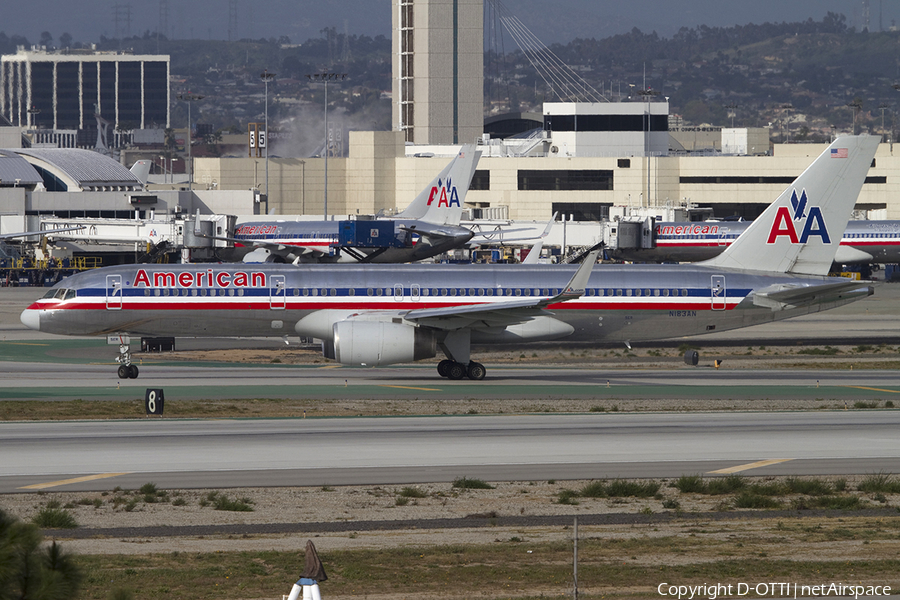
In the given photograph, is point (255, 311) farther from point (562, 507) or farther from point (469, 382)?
point (562, 507)

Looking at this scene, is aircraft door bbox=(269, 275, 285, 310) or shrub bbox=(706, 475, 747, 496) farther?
aircraft door bbox=(269, 275, 285, 310)

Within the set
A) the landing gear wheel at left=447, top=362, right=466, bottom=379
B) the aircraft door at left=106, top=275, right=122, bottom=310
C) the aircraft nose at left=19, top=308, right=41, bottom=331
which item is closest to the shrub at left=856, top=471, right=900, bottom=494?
the landing gear wheel at left=447, top=362, right=466, bottom=379

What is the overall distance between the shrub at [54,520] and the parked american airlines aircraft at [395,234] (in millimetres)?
56936

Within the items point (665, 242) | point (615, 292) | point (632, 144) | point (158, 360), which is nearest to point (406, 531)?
point (615, 292)

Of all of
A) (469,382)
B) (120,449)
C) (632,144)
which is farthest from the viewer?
(632,144)

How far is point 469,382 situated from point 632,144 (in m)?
104

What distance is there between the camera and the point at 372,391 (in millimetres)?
41219

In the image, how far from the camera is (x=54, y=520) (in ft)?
70.1

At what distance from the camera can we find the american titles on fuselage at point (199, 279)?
4422 centimetres

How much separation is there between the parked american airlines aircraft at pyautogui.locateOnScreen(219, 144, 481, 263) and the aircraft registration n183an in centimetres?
3382

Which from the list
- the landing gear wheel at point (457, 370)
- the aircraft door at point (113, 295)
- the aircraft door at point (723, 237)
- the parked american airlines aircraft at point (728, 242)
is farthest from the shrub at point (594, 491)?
the aircraft door at point (723, 237)

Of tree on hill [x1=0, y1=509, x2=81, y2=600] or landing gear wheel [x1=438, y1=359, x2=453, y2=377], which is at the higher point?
tree on hill [x1=0, y1=509, x2=81, y2=600]

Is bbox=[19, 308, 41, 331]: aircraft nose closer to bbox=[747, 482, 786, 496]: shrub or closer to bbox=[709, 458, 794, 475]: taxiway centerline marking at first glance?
bbox=[709, 458, 794, 475]: taxiway centerline marking

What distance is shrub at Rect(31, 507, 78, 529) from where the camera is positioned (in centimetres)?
2122
